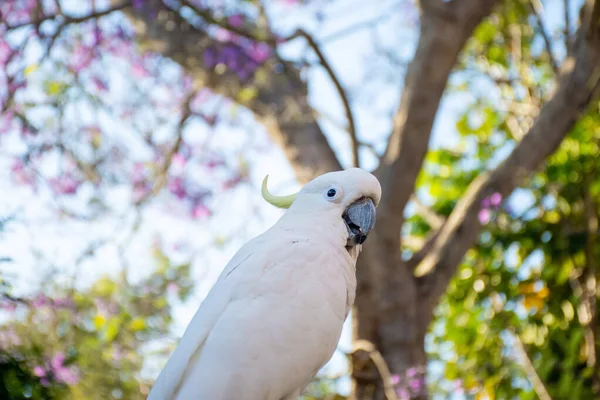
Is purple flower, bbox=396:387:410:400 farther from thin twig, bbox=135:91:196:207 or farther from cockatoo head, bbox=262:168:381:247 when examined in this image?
thin twig, bbox=135:91:196:207

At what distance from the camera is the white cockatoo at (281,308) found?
1.91 metres

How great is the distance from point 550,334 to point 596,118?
1.41m

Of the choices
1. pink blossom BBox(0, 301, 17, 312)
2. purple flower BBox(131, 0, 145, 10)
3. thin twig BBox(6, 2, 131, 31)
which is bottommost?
pink blossom BBox(0, 301, 17, 312)

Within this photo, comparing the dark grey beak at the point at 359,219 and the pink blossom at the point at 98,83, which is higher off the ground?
the pink blossom at the point at 98,83

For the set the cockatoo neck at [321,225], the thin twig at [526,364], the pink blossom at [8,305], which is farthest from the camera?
the thin twig at [526,364]

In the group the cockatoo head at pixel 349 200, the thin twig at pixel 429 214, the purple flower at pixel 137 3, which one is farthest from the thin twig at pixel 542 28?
the cockatoo head at pixel 349 200

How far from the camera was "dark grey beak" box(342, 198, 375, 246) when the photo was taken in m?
2.16

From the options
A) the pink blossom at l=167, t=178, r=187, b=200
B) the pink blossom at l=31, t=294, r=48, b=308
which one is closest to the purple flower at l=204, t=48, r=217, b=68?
the pink blossom at l=167, t=178, r=187, b=200

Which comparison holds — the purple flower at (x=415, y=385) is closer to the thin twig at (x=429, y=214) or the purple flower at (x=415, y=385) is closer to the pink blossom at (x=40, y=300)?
the thin twig at (x=429, y=214)

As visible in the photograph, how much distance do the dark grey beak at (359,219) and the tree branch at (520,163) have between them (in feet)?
5.79

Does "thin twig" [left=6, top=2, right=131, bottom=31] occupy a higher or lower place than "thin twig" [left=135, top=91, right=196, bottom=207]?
higher

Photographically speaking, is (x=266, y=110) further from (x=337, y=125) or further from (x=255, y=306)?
(x=255, y=306)

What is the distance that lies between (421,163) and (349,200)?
1814mm

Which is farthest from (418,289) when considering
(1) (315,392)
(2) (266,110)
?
(2) (266,110)
